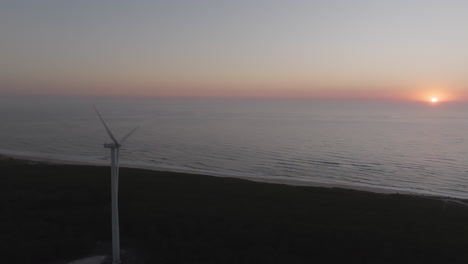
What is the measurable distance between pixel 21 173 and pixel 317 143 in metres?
68.9

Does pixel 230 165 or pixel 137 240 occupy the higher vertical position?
pixel 137 240

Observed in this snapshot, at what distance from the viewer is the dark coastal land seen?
641 inches

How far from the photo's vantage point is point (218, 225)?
19.9m

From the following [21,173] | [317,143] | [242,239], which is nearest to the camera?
[242,239]

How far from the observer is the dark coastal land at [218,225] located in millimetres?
16281

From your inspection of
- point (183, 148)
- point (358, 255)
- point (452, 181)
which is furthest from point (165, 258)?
point (183, 148)

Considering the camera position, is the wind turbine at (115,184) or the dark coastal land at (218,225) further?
the dark coastal land at (218,225)

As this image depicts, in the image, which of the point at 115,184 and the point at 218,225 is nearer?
the point at 115,184

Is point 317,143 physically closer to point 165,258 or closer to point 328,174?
point 328,174

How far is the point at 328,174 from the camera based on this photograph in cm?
5506

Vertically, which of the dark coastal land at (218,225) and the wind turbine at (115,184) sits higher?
the wind turbine at (115,184)

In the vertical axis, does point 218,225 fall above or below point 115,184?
below

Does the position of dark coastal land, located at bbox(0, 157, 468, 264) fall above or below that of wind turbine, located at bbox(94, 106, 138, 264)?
below

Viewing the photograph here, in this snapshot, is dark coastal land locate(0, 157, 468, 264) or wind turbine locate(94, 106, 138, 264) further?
dark coastal land locate(0, 157, 468, 264)
